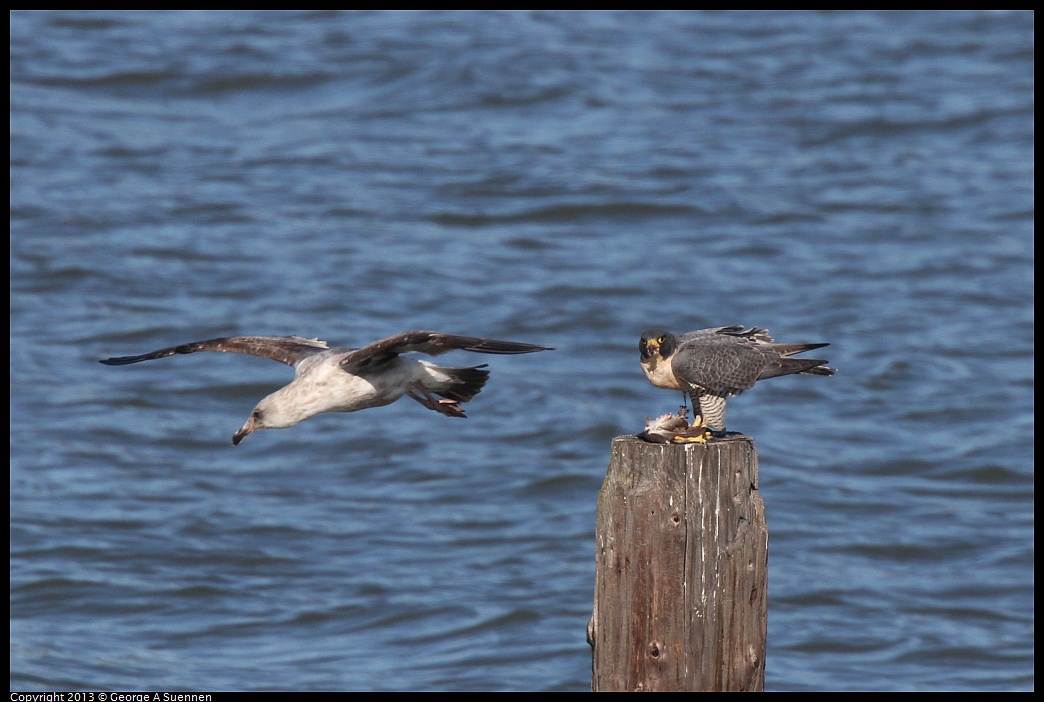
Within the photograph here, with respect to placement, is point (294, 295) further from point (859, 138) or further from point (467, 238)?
point (859, 138)

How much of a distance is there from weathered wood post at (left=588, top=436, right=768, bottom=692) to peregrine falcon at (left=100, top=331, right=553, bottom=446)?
1407 mm

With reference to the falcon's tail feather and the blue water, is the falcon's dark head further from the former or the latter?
the blue water

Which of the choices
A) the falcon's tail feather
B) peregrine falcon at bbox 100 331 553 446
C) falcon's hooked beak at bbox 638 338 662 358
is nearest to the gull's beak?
peregrine falcon at bbox 100 331 553 446

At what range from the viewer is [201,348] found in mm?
7883

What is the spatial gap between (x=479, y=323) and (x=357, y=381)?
12733 millimetres

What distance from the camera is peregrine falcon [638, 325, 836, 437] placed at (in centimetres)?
727

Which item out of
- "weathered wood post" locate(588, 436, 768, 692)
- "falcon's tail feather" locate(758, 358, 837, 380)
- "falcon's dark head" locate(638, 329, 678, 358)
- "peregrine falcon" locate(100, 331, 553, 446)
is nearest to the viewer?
"weathered wood post" locate(588, 436, 768, 692)

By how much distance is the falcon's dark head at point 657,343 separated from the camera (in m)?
7.24

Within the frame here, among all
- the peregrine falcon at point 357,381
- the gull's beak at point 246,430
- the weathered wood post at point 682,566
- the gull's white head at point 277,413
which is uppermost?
the peregrine falcon at point 357,381

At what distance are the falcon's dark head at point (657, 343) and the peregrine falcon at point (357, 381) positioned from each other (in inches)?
33.7

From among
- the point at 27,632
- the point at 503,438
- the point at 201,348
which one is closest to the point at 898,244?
the point at 503,438

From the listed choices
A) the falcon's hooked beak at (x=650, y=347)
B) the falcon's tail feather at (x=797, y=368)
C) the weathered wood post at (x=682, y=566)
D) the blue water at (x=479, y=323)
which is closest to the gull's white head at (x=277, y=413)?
the falcon's hooked beak at (x=650, y=347)

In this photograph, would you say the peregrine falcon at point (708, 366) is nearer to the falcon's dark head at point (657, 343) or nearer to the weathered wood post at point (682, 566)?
the falcon's dark head at point (657, 343)

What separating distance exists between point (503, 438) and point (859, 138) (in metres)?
12.8
